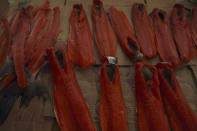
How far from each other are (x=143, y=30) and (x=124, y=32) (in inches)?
8.6

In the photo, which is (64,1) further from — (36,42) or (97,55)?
(97,55)

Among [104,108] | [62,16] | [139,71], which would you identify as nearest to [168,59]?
[139,71]

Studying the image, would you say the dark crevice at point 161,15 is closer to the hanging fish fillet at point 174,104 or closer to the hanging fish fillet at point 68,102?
the hanging fish fillet at point 174,104

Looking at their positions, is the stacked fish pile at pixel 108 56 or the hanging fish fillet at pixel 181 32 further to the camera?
the hanging fish fillet at pixel 181 32

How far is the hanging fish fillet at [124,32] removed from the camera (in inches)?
56.7

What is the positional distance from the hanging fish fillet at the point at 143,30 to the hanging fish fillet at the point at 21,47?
3.67 ft

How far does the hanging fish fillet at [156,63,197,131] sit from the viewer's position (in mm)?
1011

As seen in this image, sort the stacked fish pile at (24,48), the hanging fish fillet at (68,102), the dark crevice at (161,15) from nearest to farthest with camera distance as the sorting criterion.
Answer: the hanging fish fillet at (68,102) < the stacked fish pile at (24,48) < the dark crevice at (161,15)

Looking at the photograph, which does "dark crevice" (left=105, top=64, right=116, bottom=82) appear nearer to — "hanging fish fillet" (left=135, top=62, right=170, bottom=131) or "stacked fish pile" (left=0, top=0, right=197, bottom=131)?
"stacked fish pile" (left=0, top=0, right=197, bottom=131)

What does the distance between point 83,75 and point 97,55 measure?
0.85 feet

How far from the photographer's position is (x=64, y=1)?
196 centimetres

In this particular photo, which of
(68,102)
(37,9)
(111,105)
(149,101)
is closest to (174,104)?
(149,101)

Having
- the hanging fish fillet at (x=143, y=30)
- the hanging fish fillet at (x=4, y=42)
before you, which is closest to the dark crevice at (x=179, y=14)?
the hanging fish fillet at (x=143, y=30)

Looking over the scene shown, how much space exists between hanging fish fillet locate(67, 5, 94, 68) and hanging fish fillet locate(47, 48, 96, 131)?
15 centimetres
